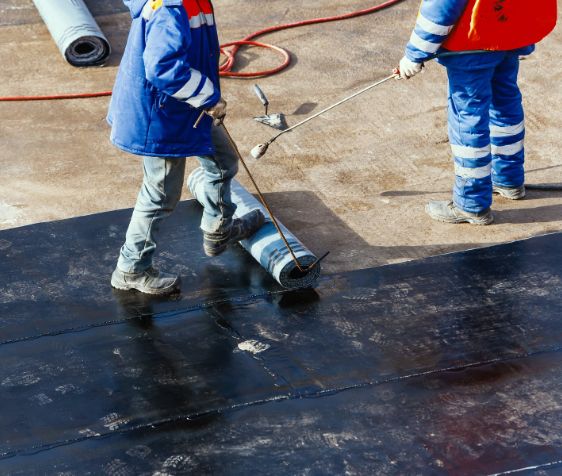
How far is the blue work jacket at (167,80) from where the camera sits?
3936 millimetres

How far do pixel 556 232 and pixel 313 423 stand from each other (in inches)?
83.4

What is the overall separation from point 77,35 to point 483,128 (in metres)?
3.33

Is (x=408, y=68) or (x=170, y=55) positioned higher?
(x=170, y=55)

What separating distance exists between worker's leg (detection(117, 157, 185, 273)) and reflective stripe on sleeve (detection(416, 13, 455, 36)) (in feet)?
4.59

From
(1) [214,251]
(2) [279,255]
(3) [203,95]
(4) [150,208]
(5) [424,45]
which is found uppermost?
(3) [203,95]

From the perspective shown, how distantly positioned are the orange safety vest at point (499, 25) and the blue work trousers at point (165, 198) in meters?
1.30

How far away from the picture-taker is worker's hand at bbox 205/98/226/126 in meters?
4.15

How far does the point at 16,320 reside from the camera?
14.4 feet

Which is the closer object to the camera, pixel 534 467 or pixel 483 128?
pixel 534 467

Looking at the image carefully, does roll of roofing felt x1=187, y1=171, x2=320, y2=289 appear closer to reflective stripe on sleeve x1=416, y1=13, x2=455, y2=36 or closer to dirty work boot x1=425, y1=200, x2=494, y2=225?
dirty work boot x1=425, y1=200, x2=494, y2=225

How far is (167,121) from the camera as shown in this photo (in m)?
4.23

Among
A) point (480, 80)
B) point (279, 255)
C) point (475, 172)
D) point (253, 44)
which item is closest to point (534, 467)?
point (279, 255)

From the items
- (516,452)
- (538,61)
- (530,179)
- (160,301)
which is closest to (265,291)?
(160,301)

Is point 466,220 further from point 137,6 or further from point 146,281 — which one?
point 137,6
